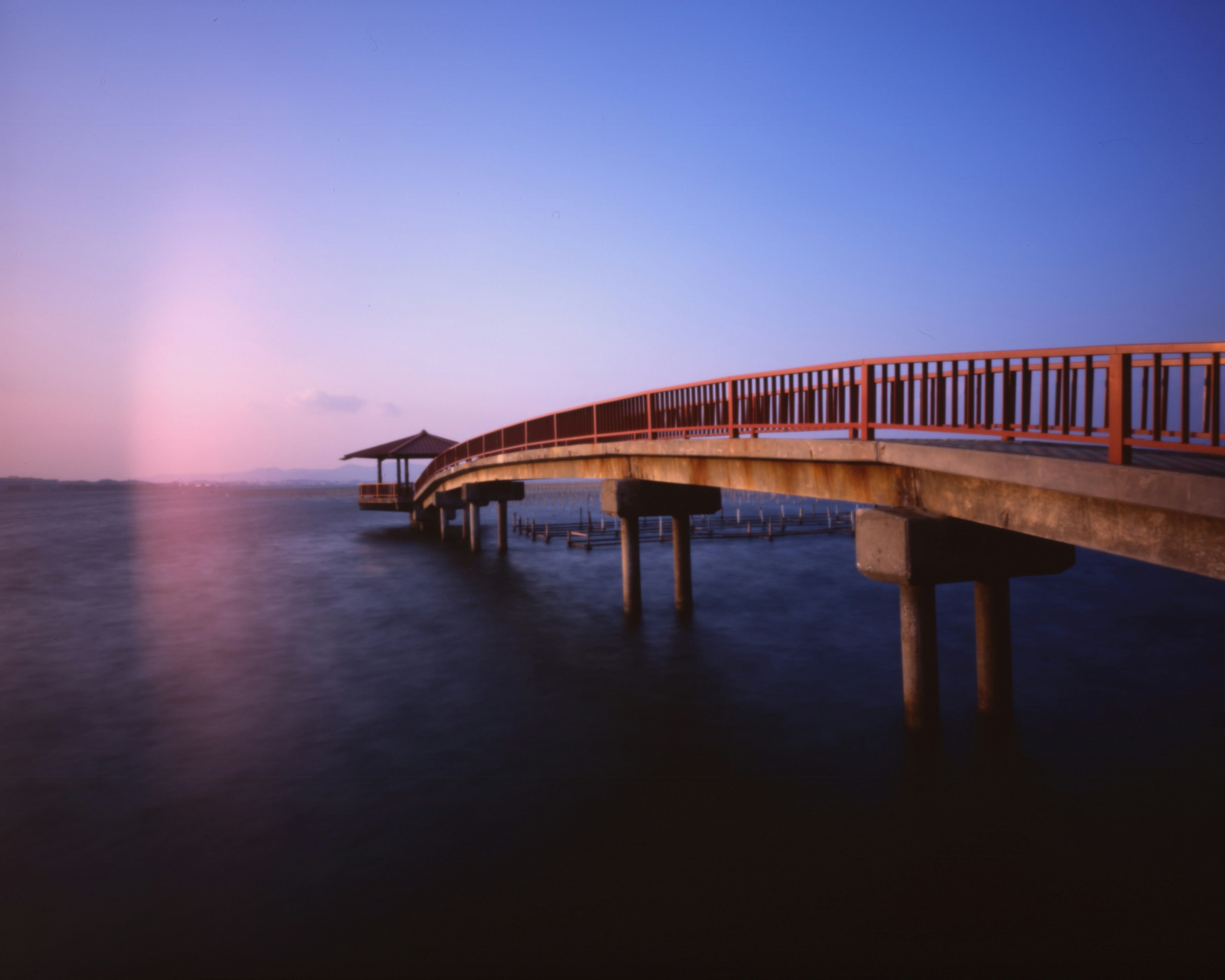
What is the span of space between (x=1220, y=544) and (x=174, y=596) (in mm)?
36982

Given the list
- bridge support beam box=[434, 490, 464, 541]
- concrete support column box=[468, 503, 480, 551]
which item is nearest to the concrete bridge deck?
concrete support column box=[468, 503, 480, 551]

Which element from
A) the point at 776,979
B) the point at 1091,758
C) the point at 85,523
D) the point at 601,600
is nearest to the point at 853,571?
the point at 601,600

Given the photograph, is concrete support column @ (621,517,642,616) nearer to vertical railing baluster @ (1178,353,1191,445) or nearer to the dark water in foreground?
the dark water in foreground

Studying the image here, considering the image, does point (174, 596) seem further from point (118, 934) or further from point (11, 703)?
point (118, 934)

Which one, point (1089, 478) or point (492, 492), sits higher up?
point (1089, 478)

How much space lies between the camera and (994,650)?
35.5 ft

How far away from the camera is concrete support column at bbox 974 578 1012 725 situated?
10367 millimetres

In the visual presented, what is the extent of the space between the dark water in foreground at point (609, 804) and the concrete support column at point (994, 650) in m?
0.67

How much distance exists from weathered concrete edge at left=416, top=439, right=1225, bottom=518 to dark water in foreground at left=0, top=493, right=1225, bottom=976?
437 cm

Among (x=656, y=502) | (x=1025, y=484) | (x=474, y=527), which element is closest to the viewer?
(x=1025, y=484)

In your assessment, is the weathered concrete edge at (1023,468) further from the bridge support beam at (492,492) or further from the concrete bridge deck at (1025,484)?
the bridge support beam at (492,492)

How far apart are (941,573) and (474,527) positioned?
36046mm

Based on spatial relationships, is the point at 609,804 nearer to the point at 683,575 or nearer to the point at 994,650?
the point at 994,650

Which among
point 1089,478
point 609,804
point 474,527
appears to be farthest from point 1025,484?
point 474,527
